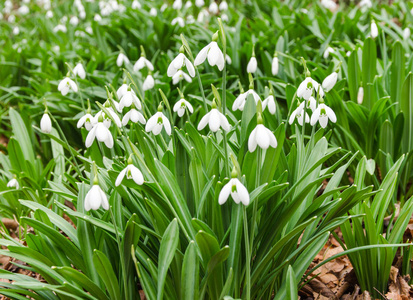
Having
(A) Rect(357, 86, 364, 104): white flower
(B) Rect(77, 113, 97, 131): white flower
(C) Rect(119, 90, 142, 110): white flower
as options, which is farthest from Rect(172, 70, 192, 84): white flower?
(A) Rect(357, 86, 364, 104): white flower

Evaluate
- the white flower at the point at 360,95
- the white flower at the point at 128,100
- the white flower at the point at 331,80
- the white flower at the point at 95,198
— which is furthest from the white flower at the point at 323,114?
the white flower at the point at 360,95

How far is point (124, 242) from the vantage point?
1.64 m

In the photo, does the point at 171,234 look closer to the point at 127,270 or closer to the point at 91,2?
the point at 127,270

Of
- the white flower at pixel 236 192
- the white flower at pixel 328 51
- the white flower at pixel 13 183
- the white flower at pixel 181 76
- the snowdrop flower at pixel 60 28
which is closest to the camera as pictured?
the white flower at pixel 236 192

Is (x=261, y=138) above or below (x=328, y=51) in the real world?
below

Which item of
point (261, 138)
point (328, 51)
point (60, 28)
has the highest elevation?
point (60, 28)

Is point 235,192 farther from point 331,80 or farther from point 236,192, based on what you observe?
point 331,80

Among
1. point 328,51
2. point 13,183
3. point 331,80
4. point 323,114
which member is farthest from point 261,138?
point 328,51

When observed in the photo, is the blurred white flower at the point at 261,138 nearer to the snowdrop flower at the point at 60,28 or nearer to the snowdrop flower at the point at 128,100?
the snowdrop flower at the point at 128,100

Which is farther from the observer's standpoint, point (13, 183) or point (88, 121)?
point (13, 183)

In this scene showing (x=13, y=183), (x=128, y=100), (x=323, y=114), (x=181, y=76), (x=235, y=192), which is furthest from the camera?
(x=13, y=183)

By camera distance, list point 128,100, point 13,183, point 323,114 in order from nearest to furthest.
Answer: point 323,114 → point 128,100 → point 13,183

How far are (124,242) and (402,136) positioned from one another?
5.99ft

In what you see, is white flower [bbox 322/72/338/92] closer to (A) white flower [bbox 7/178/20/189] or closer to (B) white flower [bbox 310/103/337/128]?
(B) white flower [bbox 310/103/337/128]
